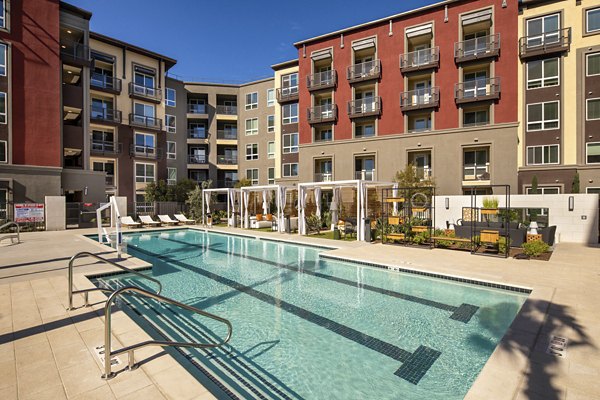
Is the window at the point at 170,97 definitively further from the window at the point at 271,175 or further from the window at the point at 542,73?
the window at the point at 542,73

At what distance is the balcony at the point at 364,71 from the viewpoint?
77.6 ft

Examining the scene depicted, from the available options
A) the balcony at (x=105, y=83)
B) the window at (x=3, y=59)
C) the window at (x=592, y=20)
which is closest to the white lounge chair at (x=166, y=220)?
the balcony at (x=105, y=83)

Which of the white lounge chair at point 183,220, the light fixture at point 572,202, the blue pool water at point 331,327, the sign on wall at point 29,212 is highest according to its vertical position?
the light fixture at point 572,202

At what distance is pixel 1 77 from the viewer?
18219 millimetres

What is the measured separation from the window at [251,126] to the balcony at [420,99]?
16703 mm

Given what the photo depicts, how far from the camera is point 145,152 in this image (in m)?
28.3

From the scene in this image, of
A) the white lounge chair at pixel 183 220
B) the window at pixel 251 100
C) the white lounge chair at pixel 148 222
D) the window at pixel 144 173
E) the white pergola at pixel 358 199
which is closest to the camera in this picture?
the white pergola at pixel 358 199

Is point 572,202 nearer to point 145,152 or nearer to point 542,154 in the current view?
point 542,154

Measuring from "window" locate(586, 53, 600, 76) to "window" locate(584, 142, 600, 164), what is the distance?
4.51 m

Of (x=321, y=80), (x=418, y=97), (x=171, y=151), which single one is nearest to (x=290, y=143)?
(x=321, y=80)

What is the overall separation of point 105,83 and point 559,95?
33.8 m

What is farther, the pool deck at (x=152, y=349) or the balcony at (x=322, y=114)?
the balcony at (x=322, y=114)

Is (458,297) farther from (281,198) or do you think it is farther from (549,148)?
(549,148)

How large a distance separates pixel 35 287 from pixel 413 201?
15.8 m
